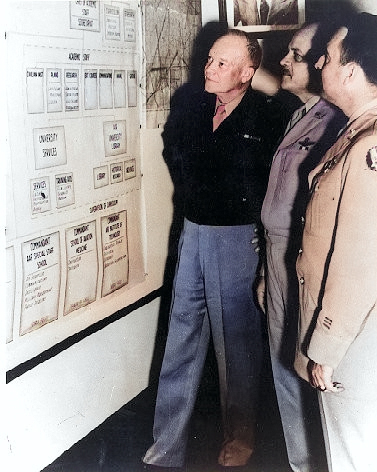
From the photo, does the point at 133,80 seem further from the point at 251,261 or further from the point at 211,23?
the point at 251,261

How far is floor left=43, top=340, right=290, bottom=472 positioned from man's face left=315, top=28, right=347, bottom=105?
0.58 meters

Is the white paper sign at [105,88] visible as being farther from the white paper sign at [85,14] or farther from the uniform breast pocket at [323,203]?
the uniform breast pocket at [323,203]

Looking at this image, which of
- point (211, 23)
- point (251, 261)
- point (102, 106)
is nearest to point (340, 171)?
point (251, 261)

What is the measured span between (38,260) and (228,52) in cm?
54

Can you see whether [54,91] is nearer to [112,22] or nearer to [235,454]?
[112,22]

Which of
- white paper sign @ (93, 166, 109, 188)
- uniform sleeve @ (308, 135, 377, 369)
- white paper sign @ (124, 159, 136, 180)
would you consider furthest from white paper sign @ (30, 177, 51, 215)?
uniform sleeve @ (308, 135, 377, 369)

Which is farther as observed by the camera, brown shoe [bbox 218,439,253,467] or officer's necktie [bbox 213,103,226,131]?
brown shoe [bbox 218,439,253,467]

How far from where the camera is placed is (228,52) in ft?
3.57

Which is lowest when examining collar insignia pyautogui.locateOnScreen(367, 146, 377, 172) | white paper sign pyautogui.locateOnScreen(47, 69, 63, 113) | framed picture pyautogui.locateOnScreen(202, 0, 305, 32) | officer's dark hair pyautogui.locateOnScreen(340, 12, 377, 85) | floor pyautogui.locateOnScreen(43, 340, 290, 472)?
floor pyautogui.locateOnScreen(43, 340, 290, 472)

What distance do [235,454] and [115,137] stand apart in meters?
0.74

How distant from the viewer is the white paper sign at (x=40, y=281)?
1.09 metres

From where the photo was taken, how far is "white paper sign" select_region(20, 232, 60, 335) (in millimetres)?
1090

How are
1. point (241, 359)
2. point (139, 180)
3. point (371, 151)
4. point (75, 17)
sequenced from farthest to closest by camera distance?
point (139, 180), point (241, 359), point (75, 17), point (371, 151)

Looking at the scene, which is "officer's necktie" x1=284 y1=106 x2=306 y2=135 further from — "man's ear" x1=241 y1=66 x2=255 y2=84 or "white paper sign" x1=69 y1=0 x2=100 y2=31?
"white paper sign" x1=69 y1=0 x2=100 y2=31
